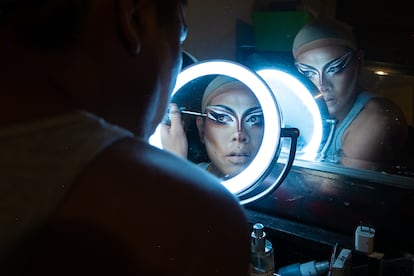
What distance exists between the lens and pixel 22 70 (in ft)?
1.23

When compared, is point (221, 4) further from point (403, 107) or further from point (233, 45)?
point (403, 107)

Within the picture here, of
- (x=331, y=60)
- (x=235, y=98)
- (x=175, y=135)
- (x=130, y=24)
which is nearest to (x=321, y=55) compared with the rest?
(x=331, y=60)

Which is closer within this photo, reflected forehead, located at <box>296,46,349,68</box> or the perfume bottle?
the perfume bottle

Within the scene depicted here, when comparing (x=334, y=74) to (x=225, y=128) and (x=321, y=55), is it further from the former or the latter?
(x=225, y=128)

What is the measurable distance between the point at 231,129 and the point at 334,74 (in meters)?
0.33

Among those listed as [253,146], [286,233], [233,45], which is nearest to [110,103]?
[253,146]

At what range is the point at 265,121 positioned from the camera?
0.79 m

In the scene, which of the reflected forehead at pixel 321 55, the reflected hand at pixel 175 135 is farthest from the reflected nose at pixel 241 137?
the reflected forehead at pixel 321 55

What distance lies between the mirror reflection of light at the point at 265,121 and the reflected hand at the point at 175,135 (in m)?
0.13

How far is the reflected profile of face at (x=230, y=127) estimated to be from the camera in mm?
842

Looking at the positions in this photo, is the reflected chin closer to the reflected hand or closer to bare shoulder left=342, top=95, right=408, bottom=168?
the reflected hand

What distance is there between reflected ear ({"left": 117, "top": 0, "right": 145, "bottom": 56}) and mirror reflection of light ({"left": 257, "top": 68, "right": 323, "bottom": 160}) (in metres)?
0.67

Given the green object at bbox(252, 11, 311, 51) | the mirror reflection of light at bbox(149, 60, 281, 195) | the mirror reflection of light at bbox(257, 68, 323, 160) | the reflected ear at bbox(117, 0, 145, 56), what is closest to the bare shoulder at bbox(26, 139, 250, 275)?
the reflected ear at bbox(117, 0, 145, 56)

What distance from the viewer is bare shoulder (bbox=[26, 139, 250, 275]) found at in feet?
1.11
